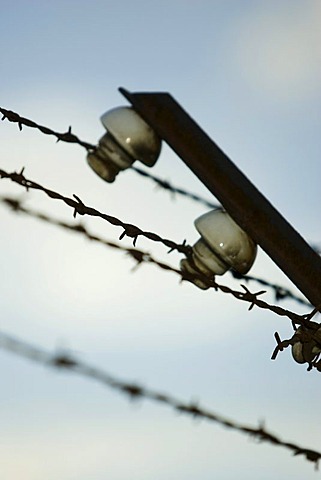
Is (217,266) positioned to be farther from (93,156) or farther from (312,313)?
(93,156)

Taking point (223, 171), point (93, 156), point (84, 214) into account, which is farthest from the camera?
point (93, 156)

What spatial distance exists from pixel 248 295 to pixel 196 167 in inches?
22.8

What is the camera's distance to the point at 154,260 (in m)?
3.39

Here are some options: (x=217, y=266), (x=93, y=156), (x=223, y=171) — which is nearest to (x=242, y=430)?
(x=217, y=266)

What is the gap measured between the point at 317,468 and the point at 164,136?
128cm

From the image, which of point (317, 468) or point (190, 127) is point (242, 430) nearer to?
point (317, 468)

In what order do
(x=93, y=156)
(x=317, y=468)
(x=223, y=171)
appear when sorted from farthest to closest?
(x=93, y=156) → (x=223, y=171) → (x=317, y=468)

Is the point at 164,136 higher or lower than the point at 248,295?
higher

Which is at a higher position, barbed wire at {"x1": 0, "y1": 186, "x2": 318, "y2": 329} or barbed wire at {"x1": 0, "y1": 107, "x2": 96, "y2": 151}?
barbed wire at {"x1": 0, "y1": 107, "x2": 96, "y2": 151}

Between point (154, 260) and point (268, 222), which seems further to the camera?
point (268, 222)

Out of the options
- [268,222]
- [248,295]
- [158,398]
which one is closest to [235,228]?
[268,222]

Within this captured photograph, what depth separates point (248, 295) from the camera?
342cm

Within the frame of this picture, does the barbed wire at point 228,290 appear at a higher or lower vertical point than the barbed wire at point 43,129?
lower

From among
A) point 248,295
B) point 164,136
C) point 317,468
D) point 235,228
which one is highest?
point 164,136
